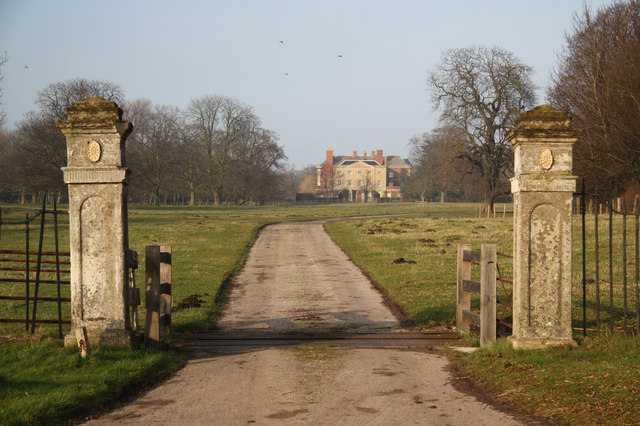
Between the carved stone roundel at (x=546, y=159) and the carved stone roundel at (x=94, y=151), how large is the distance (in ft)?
20.1

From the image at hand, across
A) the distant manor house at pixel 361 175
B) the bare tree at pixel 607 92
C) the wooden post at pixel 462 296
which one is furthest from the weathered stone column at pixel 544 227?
the distant manor house at pixel 361 175

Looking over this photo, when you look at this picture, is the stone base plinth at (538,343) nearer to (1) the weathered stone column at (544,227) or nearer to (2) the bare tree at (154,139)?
(1) the weathered stone column at (544,227)

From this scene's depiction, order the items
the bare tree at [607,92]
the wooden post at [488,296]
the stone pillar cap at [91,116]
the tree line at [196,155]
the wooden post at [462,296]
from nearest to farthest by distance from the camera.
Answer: the stone pillar cap at [91,116]
the wooden post at [488,296]
the wooden post at [462,296]
the bare tree at [607,92]
the tree line at [196,155]

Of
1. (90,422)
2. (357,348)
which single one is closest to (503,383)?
(357,348)

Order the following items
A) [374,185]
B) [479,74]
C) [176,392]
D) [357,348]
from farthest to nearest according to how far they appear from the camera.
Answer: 1. [374,185]
2. [479,74]
3. [357,348]
4. [176,392]

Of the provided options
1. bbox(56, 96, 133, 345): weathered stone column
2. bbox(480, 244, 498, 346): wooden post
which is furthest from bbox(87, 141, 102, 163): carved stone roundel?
bbox(480, 244, 498, 346): wooden post

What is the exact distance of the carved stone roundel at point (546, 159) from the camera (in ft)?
26.5

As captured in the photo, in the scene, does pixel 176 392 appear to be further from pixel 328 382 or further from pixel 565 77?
pixel 565 77

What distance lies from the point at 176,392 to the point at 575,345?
17.5ft

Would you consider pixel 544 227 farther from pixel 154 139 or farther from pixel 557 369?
pixel 154 139

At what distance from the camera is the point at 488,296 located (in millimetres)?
8938

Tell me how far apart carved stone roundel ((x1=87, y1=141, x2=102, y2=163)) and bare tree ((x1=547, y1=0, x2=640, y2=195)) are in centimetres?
2717

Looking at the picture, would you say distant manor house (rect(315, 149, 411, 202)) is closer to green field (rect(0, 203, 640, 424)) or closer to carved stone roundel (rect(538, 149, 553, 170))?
green field (rect(0, 203, 640, 424))

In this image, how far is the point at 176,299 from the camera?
45.3 feet
